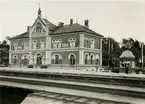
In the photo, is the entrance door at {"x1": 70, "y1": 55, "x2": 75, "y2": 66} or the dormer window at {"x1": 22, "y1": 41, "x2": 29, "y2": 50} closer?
the entrance door at {"x1": 70, "y1": 55, "x2": 75, "y2": 66}

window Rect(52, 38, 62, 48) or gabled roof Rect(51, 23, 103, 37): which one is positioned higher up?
gabled roof Rect(51, 23, 103, 37)

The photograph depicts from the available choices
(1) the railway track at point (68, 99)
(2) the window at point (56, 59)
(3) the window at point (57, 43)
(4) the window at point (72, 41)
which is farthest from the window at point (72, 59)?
(1) the railway track at point (68, 99)

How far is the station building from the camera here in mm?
22000

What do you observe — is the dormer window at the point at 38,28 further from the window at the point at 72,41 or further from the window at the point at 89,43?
the window at the point at 89,43

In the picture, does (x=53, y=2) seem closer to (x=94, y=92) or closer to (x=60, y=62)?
(x=94, y=92)

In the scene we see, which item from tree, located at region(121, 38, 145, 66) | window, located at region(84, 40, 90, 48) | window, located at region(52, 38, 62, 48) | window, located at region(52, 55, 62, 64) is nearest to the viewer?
tree, located at region(121, 38, 145, 66)

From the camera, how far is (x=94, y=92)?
8.55 meters

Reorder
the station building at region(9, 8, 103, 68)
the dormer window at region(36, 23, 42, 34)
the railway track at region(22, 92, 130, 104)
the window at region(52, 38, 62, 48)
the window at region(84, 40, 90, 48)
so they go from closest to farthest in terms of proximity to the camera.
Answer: the railway track at region(22, 92, 130, 104), the station building at region(9, 8, 103, 68), the window at region(84, 40, 90, 48), the window at region(52, 38, 62, 48), the dormer window at region(36, 23, 42, 34)

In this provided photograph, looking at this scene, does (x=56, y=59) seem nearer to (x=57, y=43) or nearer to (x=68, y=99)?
(x=57, y=43)

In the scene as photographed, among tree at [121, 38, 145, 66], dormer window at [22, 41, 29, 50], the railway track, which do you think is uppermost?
dormer window at [22, 41, 29, 50]

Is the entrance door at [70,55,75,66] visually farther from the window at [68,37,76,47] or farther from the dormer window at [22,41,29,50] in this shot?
the dormer window at [22,41,29,50]

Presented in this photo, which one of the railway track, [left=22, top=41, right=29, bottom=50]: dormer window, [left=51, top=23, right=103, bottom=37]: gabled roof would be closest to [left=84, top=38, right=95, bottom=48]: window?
[left=51, top=23, right=103, bottom=37]: gabled roof

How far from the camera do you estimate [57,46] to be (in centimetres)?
2353

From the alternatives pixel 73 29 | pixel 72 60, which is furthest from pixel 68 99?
pixel 73 29
